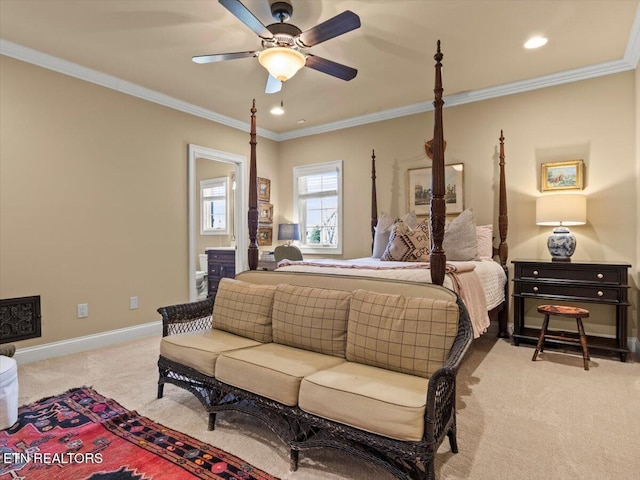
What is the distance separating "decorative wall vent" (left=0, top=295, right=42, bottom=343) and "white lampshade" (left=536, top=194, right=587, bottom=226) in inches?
190

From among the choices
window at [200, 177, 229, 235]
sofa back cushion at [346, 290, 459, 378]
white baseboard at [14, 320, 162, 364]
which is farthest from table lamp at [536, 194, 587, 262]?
window at [200, 177, 229, 235]

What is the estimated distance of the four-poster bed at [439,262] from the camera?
227cm

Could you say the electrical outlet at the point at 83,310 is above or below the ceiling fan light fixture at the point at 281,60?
below

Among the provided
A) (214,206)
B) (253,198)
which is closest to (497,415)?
(253,198)

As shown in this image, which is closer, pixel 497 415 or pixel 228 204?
pixel 497 415

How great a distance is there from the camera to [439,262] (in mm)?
2264

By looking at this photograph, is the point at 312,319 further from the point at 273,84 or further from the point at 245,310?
the point at 273,84

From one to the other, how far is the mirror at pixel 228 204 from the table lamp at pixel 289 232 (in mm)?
550

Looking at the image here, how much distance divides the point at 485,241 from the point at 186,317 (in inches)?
123

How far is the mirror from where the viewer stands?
4.69 m

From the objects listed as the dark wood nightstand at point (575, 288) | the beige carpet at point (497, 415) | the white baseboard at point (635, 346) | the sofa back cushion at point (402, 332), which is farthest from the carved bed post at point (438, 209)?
the white baseboard at point (635, 346)

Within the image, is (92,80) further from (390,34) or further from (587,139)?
(587,139)

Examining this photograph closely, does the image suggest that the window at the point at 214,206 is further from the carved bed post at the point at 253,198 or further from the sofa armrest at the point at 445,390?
the sofa armrest at the point at 445,390

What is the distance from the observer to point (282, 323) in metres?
2.35
